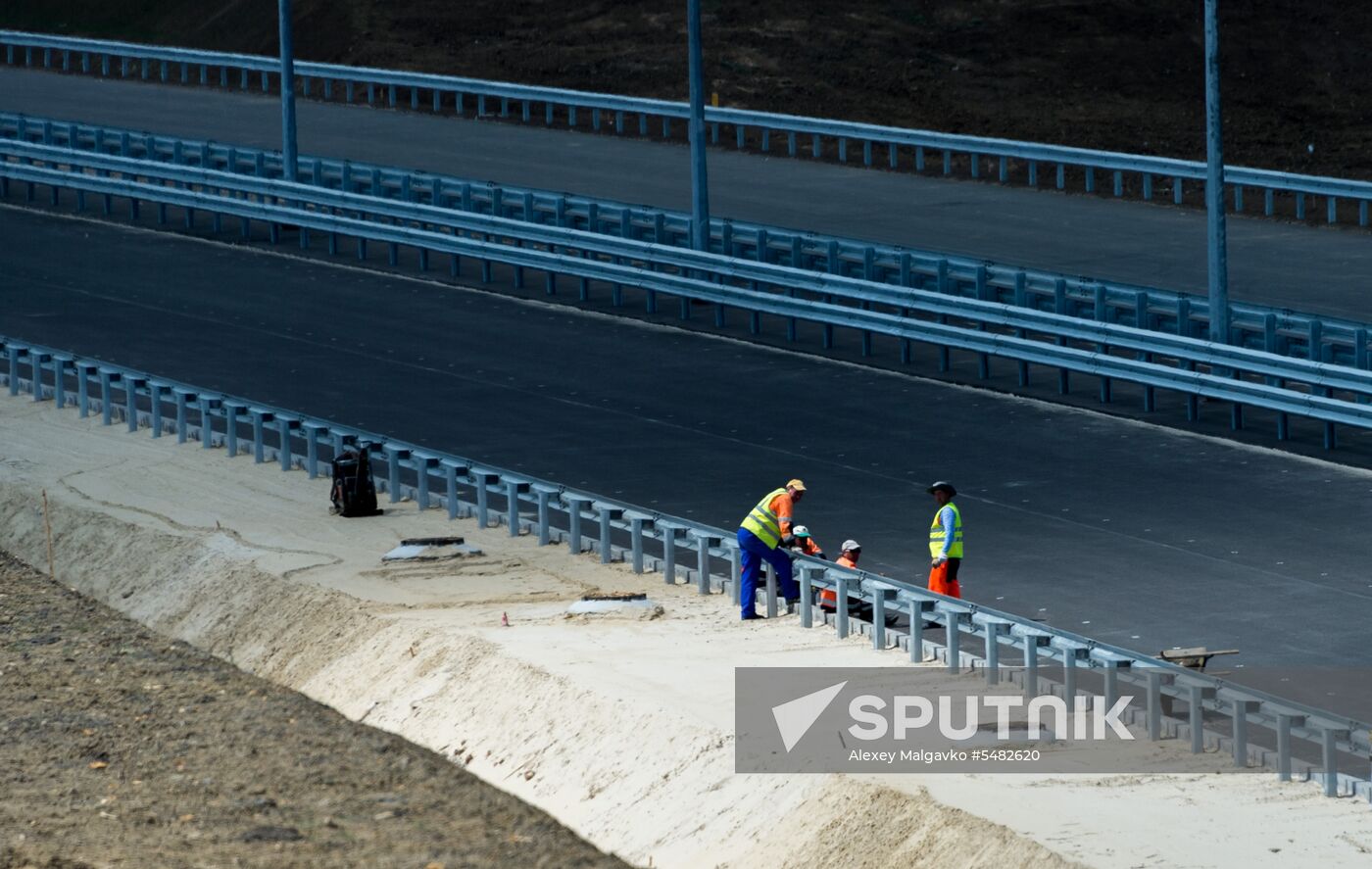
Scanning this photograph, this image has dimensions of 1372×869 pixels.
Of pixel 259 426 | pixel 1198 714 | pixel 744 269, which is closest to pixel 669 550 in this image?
pixel 1198 714

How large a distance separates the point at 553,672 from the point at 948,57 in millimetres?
39718

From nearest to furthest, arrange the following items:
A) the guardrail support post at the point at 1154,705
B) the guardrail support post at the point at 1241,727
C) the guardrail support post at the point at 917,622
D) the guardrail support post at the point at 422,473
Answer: the guardrail support post at the point at 1241,727, the guardrail support post at the point at 1154,705, the guardrail support post at the point at 917,622, the guardrail support post at the point at 422,473

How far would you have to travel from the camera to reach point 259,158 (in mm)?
40812

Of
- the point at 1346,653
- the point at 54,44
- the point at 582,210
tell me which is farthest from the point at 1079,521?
the point at 54,44

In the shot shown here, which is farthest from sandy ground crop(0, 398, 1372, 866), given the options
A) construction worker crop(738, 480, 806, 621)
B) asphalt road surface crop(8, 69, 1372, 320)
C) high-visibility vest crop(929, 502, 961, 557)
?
asphalt road surface crop(8, 69, 1372, 320)

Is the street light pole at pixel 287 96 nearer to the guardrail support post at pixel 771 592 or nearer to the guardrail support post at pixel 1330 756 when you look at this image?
the guardrail support post at pixel 771 592

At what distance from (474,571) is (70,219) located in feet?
70.1

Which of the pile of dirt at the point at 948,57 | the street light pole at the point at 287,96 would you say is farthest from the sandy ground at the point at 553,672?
the pile of dirt at the point at 948,57

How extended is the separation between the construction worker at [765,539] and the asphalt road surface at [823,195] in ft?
43.1

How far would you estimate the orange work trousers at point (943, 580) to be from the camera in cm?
1936

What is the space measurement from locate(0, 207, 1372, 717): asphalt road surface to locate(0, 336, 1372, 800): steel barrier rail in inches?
38.4

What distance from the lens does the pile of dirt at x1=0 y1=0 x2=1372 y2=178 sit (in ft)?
165

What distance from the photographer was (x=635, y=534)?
21172 millimetres

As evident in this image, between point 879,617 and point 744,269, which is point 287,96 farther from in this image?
point 879,617
